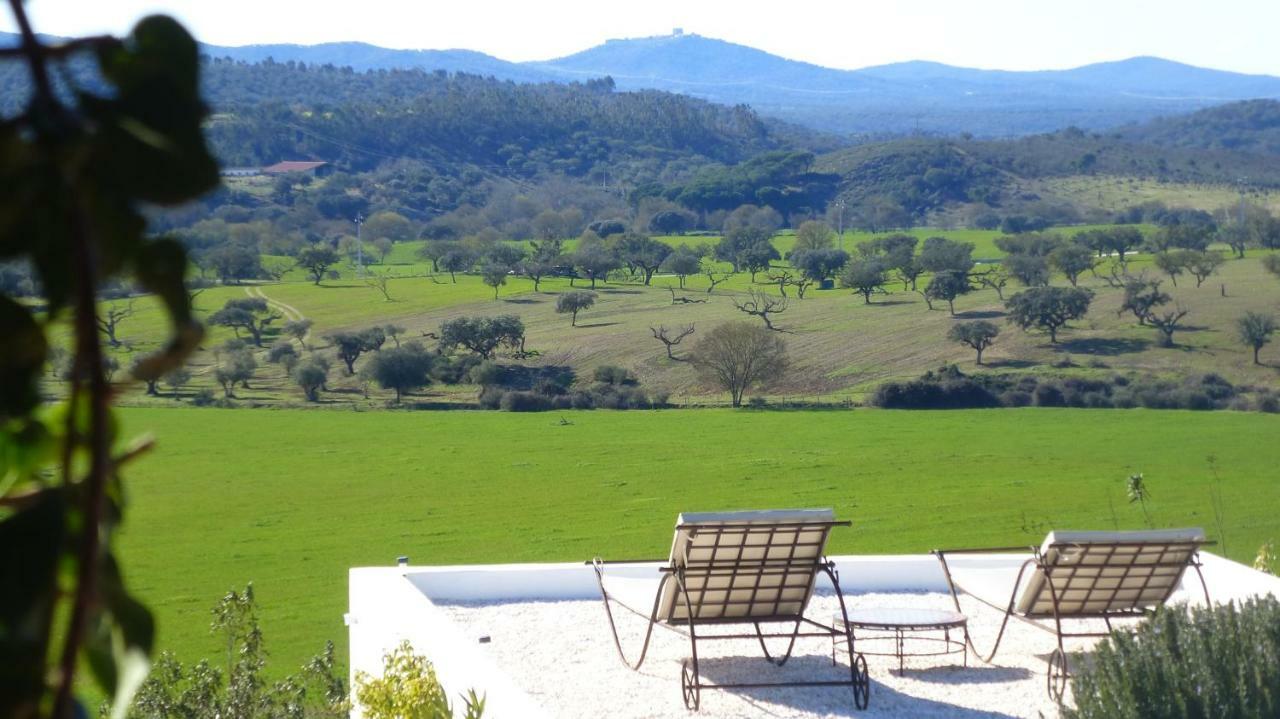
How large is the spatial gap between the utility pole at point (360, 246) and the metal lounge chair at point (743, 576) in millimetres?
55207

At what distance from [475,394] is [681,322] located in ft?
27.7

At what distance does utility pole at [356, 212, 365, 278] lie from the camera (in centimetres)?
6056

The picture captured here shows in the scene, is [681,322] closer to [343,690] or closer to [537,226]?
[537,226]

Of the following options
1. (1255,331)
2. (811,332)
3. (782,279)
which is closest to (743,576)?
(1255,331)

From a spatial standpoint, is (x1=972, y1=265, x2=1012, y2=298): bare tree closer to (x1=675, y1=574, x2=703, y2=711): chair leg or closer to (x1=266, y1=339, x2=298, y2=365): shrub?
(x1=266, y1=339, x2=298, y2=365): shrub

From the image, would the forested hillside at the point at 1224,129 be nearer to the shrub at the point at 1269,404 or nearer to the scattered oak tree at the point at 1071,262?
the scattered oak tree at the point at 1071,262

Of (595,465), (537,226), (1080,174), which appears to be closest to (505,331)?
(595,465)

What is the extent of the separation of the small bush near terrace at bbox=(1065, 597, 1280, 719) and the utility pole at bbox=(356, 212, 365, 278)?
5679cm

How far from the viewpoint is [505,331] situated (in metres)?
41.9

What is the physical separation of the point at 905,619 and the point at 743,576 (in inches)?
24.8

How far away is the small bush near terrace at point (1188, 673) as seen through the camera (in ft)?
11.9

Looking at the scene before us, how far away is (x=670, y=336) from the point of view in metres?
42.9

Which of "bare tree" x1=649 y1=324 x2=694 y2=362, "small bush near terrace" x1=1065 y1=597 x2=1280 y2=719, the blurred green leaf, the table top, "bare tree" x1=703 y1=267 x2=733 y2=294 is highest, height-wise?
the blurred green leaf

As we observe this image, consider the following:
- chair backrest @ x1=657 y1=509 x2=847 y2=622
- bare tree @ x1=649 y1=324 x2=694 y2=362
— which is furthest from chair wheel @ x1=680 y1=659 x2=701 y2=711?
bare tree @ x1=649 y1=324 x2=694 y2=362
